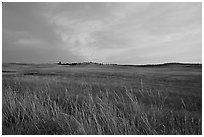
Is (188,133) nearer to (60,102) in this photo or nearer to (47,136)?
(47,136)

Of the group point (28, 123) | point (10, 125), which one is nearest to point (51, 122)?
point (28, 123)

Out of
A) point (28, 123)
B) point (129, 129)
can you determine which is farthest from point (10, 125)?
point (129, 129)

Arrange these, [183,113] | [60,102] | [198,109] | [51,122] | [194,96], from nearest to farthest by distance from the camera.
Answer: [51,122] → [183,113] → [198,109] → [60,102] → [194,96]

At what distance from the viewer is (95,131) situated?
4.83m

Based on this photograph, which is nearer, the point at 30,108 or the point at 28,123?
the point at 28,123

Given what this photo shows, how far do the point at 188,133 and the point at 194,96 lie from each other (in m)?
3.28

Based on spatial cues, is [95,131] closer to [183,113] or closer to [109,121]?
[109,121]

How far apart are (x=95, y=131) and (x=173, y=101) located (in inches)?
130

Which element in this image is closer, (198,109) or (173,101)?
(198,109)

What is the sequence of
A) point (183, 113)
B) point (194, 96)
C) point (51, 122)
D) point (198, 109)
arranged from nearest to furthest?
point (51, 122) → point (183, 113) → point (198, 109) → point (194, 96)

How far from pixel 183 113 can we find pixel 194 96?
7.05 ft

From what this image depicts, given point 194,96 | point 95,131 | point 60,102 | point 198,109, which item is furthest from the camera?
point 194,96

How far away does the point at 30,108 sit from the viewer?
6188 millimetres

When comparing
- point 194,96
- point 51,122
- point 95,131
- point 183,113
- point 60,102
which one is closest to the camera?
point 95,131
